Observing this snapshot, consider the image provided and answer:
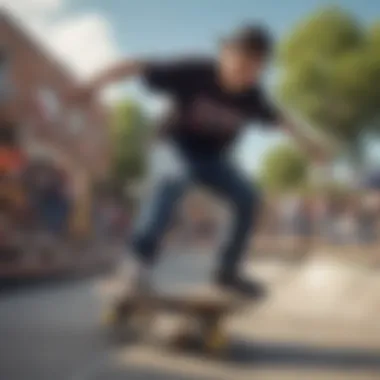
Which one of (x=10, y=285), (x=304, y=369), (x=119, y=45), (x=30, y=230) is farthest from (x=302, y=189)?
(x=10, y=285)

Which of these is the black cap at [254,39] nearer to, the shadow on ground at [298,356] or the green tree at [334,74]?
the green tree at [334,74]

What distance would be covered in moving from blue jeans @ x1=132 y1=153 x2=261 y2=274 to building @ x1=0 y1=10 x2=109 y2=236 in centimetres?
19

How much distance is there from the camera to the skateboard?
2293 mm

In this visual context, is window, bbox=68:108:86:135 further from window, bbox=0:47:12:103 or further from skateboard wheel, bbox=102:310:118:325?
skateboard wheel, bbox=102:310:118:325

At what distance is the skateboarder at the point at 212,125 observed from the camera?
2.14m

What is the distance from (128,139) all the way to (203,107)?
0.77 ft

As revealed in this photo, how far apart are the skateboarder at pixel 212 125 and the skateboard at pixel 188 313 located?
0.29 ft

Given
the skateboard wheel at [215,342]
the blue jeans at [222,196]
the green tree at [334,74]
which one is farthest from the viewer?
the skateboard wheel at [215,342]

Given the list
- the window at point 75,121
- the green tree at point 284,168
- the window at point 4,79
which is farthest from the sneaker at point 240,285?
the window at point 4,79

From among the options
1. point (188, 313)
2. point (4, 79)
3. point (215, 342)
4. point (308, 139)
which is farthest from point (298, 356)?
point (4, 79)

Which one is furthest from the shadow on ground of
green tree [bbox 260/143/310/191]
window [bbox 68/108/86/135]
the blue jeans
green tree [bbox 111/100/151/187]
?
window [bbox 68/108/86/135]

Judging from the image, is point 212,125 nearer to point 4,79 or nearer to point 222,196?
point 222,196

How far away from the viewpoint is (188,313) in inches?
93.0

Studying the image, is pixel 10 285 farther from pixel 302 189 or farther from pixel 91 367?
pixel 302 189
